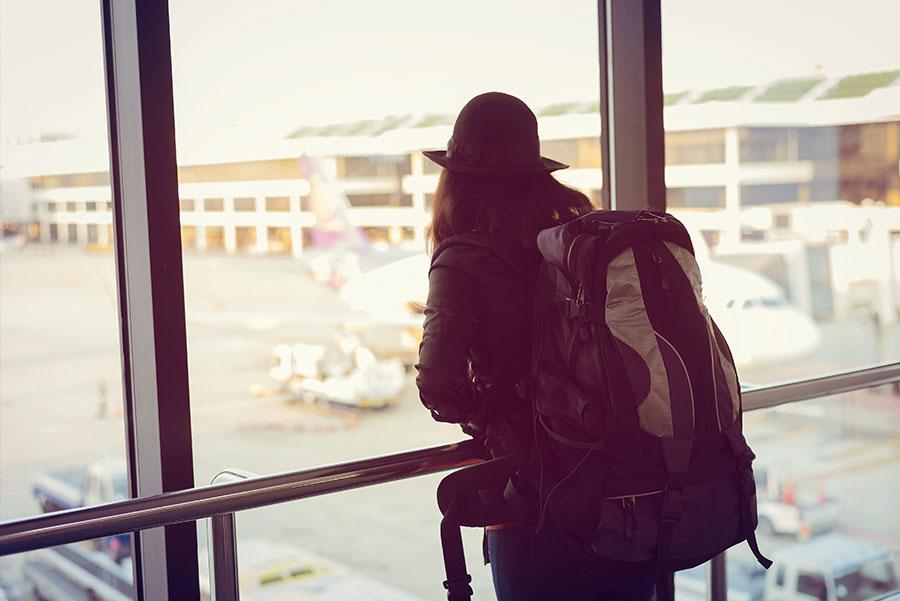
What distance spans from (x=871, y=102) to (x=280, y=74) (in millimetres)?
3068

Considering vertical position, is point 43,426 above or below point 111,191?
below

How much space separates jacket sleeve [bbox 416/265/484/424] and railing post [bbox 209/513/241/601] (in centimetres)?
39

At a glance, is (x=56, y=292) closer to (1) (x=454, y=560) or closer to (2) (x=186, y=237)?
(2) (x=186, y=237)

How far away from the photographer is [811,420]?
985 cm

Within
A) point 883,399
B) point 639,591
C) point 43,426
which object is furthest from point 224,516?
point 883,399

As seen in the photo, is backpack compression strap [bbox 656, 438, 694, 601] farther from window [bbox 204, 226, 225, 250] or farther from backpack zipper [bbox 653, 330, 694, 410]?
window [bbox 204, 226, 225, 250]

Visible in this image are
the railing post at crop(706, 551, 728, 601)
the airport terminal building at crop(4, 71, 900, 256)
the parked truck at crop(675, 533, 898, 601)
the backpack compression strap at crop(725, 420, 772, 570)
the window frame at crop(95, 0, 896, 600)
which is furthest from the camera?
the parked truck at crop(675, 533, 898, 601)

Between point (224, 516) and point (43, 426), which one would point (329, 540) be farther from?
point (224, 516)

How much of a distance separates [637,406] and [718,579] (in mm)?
1058

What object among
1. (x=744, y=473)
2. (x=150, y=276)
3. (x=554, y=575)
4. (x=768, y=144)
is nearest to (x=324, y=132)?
(x=150, y=276)

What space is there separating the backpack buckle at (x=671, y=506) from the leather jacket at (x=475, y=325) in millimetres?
305

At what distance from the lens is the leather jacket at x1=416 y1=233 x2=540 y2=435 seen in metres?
1.38

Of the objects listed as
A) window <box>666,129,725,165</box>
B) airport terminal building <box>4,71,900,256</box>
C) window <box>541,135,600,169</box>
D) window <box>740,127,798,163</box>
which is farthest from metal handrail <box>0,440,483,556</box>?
window <box>740,127,798,163</box>

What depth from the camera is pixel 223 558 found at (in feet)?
4.86
